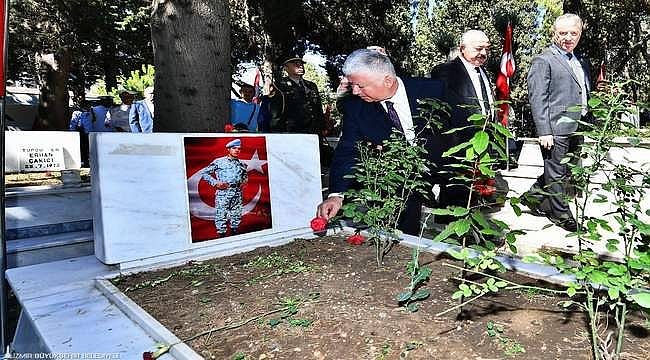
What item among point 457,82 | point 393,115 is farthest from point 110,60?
point 393,115

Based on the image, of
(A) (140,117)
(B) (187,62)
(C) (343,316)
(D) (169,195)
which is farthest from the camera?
(A) (140,117)

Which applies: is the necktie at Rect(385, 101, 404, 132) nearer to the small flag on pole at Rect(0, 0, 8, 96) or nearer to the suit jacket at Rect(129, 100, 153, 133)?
the small flag on pole at Rect(0, 0, 8, 96)

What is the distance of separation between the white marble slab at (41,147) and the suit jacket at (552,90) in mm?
6957

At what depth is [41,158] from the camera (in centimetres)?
729

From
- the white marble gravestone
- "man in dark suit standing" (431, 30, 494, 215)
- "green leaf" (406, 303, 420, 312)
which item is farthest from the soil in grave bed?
"man in dark suit standing" (431, 30, 494, 215)

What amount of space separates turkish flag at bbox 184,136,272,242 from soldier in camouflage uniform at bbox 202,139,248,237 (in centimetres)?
2

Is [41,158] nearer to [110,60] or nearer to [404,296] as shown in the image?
[404,296]

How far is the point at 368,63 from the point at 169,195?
133cm

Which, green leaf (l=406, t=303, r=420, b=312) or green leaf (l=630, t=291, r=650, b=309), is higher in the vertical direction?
green leaf (l=630, t=291, r=650, b=309)

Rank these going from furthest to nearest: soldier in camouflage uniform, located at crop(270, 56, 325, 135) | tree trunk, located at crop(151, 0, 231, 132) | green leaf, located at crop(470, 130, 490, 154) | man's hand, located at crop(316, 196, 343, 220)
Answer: soldier in camouflage uniform, located at crop(270, 56, 325, 135), tree trunk, located at crop(151, 0, 231, 132), man's hand, located at crop(316, 196, 343, 220), green leaf, located at crop(470, 130, 490, 154)

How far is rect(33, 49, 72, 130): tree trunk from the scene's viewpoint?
42.9ft

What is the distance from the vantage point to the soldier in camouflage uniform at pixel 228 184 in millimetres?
2600

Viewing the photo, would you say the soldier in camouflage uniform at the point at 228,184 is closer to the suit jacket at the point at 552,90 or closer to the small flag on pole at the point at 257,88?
the suit jacket at the point at 552,90

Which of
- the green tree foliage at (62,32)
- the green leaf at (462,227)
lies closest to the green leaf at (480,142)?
the green leaf at (462,227)
